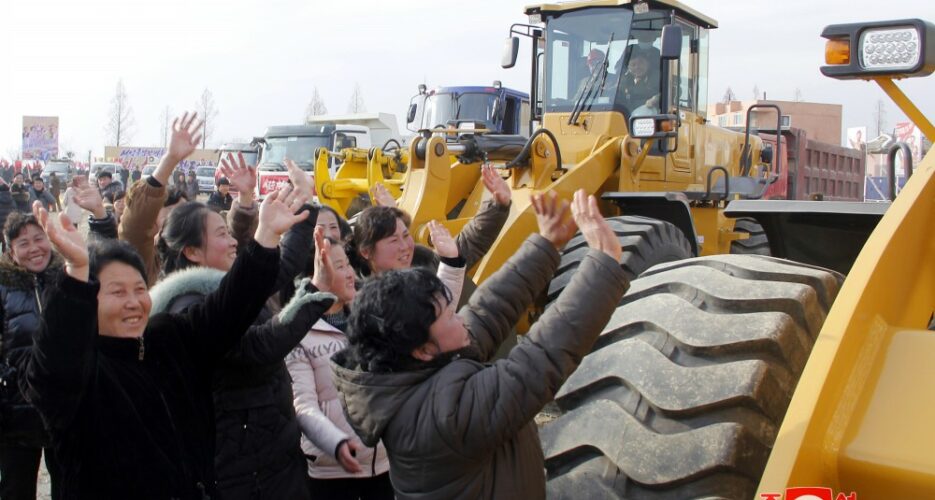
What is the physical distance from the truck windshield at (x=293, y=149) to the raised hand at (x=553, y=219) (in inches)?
769

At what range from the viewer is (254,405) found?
305 cm

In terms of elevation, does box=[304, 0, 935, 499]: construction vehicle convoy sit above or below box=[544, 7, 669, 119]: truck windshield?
below

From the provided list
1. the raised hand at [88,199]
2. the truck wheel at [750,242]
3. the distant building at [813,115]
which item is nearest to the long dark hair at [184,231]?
the raised hand at [88,199]

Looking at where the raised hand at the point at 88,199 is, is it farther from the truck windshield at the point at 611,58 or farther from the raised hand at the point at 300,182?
the truck windshield at the point at 611,58

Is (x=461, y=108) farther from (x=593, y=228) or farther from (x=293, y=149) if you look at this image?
(x=593, y=228)

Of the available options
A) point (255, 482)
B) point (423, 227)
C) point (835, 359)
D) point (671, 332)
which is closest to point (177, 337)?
point (255, 482)

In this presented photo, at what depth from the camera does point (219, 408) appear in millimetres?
3020

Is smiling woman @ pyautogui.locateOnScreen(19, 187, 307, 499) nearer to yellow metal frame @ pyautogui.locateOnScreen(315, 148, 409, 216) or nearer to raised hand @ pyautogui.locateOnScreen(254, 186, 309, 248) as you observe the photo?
raised hand @ pyautogui.locateOnScreen(254, 186, 309, 248)

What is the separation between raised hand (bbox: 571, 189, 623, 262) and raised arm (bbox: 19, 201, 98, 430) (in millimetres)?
1301

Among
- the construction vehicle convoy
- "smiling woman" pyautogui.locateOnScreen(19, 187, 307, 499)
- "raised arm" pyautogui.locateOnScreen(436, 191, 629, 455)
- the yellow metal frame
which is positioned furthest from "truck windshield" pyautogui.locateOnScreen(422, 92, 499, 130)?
"raised arm" pyautogui.locateOnScreen(436, 191, 629, 455)

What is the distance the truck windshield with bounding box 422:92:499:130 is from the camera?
64.2 ft

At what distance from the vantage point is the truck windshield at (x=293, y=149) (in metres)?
21.7

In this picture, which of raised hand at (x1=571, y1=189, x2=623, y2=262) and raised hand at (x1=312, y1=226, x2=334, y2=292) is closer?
raised hand at (x1=571, y1=189, x2=623, y2=262)

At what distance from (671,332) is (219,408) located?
1.56m
